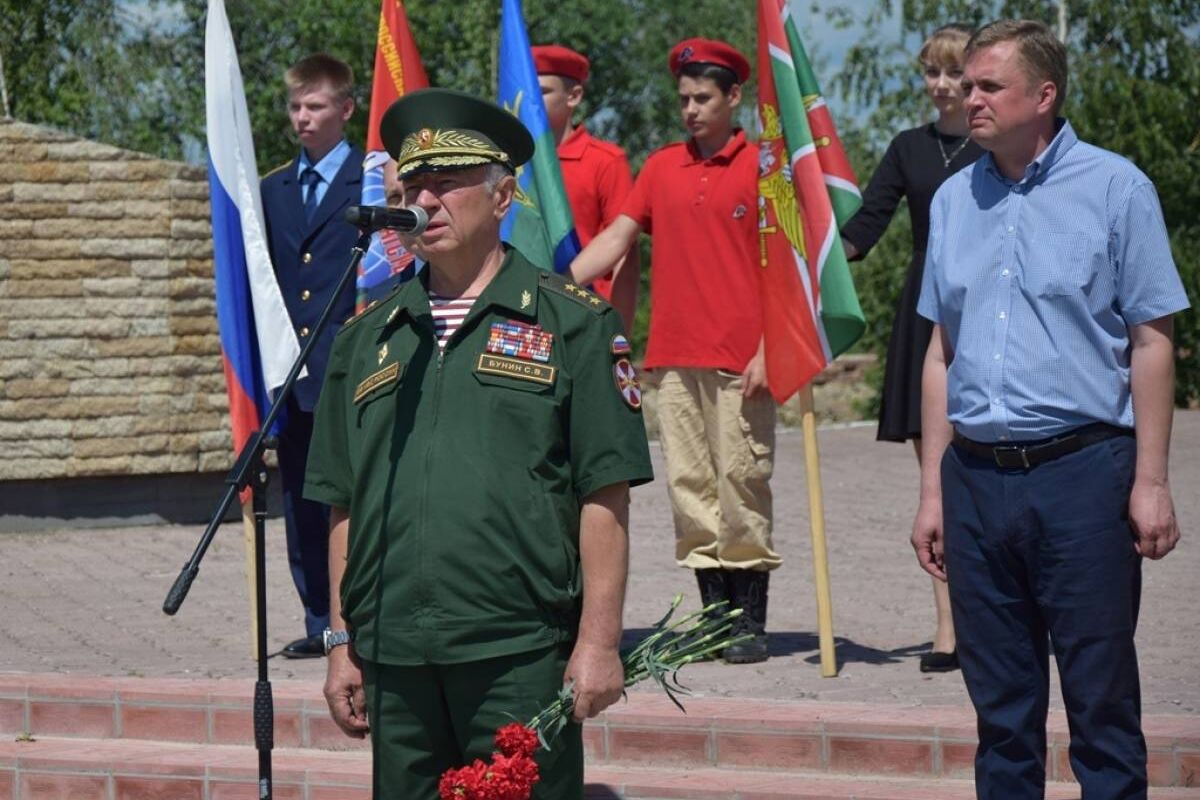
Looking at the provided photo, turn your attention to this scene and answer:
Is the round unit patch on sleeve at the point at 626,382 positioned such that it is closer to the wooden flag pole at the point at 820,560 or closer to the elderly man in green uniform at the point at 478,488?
the elderly man in green uniform at the point at 478,488

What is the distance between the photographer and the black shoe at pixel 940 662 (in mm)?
6996

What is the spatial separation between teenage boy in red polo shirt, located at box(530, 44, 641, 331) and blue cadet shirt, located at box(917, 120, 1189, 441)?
9.55ft

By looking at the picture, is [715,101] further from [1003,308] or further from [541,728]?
[541,728]

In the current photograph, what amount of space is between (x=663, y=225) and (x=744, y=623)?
1480 mm

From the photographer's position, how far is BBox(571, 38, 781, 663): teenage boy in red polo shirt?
7125 mm

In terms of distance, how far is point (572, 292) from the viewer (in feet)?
13.4

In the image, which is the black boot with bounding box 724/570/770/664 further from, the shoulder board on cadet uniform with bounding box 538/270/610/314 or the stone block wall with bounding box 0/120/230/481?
the stone block wall with bounding box 0/120/230/481

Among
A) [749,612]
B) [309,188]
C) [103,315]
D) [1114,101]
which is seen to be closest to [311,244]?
[309,188]

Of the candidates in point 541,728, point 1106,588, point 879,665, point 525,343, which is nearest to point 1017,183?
point 1106,588

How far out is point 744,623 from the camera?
23.8ft

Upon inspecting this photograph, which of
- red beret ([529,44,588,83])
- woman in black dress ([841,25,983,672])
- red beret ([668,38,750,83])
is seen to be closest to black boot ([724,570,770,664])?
woman in black dress ([841,25,983,672])

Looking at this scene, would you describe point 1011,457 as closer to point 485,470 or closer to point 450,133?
point 485,470

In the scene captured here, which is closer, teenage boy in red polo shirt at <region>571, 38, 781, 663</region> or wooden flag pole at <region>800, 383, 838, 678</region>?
wooden flag pole at <region>800, 383, 838, 678</region>

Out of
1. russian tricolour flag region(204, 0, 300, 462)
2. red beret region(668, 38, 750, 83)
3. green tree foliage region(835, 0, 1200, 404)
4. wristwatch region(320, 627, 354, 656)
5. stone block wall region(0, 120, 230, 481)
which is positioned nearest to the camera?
wristwatch region(320, 627, 354, 656)
